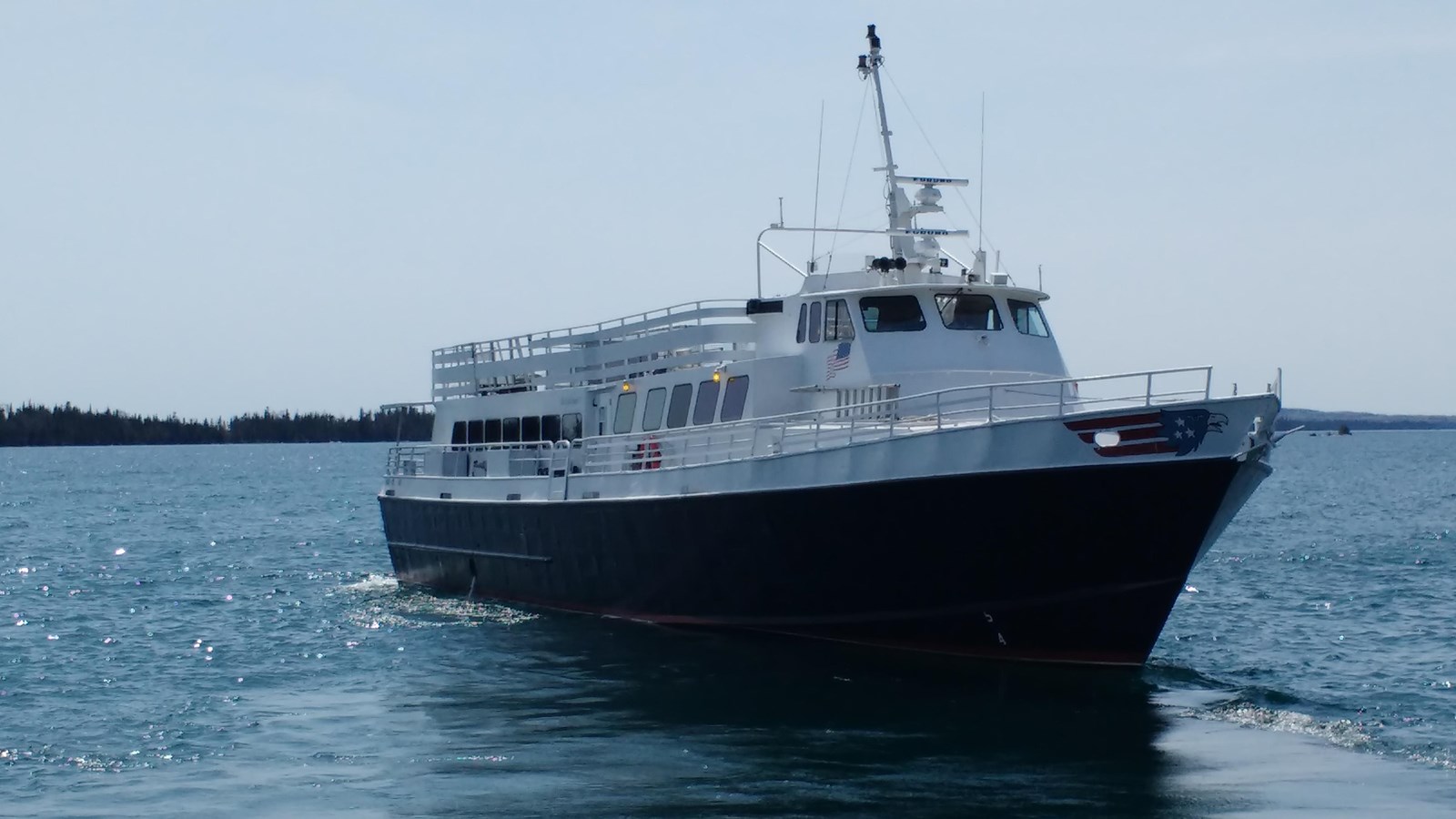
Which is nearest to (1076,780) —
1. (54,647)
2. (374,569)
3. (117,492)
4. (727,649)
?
(727,649)

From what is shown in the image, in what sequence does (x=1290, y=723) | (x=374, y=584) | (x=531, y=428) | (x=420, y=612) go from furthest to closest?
1. (x=374, y=584)
2. (x=531, y=428)
3. (x=420, y=612)
4. (x=1290, y=723)

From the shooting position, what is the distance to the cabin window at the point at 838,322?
21078 millimetres

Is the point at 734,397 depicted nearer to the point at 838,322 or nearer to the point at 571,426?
the point at 838,322

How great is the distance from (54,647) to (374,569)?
41.7 feet

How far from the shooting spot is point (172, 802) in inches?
514

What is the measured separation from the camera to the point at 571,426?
25375 mm

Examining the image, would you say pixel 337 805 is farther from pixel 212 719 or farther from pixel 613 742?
pixel 212 719

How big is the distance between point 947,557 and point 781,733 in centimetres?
347

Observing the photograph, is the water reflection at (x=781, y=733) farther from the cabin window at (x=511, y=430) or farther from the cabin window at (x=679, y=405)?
the cabin window at (x=511, y=430)

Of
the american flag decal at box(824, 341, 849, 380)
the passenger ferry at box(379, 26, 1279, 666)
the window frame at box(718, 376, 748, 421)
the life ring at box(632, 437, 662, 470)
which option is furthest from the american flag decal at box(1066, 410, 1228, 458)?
the life ring at box(632, 437, 662, 470)

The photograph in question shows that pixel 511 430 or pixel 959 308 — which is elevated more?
pixel 959 308

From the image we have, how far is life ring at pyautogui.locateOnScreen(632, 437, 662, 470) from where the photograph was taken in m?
22.0

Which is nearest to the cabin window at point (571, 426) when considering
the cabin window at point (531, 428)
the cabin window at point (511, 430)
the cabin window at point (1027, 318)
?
the cabin window at point (531, 428)

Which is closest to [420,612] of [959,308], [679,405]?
[679,405]
